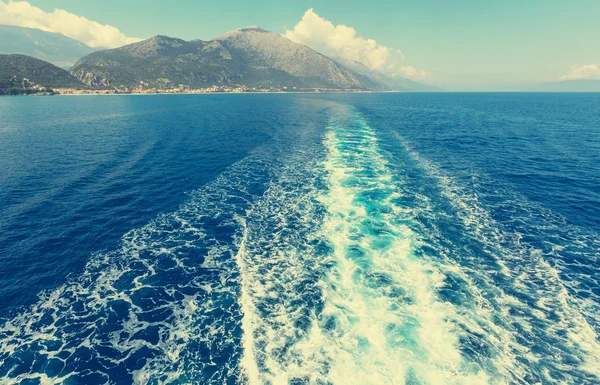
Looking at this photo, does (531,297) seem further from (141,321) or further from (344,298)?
(141,321)

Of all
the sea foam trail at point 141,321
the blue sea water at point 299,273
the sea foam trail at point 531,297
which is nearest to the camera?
the sea foam trail at point 141,321

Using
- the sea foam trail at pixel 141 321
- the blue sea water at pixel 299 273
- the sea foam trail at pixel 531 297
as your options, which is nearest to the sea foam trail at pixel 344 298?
the blue sea water at pixel 299 273

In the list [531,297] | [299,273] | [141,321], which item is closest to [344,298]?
[299,273]

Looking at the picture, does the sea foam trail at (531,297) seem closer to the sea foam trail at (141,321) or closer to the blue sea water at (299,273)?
the blue sea water at (299,273)

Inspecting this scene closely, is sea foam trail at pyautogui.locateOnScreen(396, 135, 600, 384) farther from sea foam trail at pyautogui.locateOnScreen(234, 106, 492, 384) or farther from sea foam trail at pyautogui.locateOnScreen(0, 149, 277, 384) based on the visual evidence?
sea foam trail at pyautogui.locateOnScreen(0, 149, 277, 384)

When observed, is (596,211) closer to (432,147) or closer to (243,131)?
(432,147)

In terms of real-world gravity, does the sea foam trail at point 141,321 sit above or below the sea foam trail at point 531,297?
below
